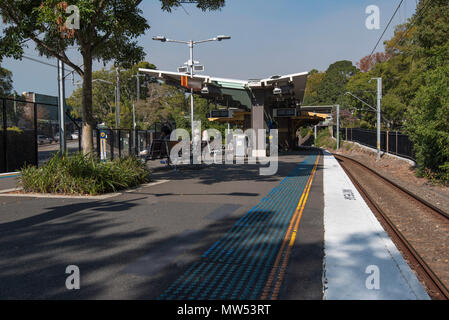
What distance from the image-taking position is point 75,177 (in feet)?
32.6

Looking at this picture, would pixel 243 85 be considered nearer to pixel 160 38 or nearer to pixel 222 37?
pixel 222 37

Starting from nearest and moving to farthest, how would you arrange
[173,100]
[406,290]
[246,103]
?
1. [406,290]
2. [246,103]
3. [173,100]

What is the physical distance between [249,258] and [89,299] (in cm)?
213

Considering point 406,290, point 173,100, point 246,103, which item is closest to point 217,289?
point 406,290

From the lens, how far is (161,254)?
198 inches

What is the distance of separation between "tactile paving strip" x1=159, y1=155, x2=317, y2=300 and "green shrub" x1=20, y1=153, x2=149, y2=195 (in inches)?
180

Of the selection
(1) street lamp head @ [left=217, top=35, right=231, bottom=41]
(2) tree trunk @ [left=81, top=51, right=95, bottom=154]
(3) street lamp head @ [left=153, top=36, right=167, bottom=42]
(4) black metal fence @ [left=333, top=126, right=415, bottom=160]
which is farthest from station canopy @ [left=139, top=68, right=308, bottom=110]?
(2) tree trunk @ [left=81, top=51, right=95, bottom=154]

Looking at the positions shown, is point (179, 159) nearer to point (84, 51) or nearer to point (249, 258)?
point (84, 51)

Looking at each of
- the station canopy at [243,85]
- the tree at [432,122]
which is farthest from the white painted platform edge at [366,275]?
the station canopy at [243,85]

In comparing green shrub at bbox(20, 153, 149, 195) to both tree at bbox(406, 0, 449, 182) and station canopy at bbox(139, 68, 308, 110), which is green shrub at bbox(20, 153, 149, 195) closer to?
tree at bbox(406, 0, 449, 182)

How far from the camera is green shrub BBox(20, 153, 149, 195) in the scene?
9773mm

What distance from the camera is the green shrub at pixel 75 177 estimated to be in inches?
385

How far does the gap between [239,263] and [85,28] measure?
9.68 meters

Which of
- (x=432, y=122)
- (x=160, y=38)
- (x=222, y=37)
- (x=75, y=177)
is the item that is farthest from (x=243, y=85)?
(x=75, y=177)
